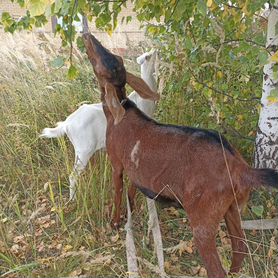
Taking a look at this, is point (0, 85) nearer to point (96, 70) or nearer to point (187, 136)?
Result: point (96, 70)

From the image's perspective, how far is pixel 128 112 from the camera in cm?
225

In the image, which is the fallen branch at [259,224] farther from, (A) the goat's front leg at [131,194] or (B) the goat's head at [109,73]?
(B) the goat's head at [109,73]

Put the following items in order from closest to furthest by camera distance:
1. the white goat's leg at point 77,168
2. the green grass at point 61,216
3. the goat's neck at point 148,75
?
the green grass at point 61,216
the white goat's leg at point 77,168
the goat's neck at point 148,75

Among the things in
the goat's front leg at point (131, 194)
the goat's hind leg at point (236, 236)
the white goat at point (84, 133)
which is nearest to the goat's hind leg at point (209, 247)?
the goat's hind leg at point (236, 236)

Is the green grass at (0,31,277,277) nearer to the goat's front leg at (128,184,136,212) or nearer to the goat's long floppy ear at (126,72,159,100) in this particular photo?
the goat's front leg at (128,184,136,212)

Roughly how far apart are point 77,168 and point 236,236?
1.20 meters

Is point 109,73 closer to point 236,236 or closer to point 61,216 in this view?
point 61,216

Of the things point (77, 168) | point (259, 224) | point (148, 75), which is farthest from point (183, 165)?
point (148, 75)

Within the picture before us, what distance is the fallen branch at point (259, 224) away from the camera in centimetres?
249

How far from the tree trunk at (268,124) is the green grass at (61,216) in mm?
489

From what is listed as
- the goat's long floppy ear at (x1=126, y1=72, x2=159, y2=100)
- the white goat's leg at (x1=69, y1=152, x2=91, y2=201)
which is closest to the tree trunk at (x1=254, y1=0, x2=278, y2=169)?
the goat's long floppy ear at (x1=126, y1=72, x2=159, y2=100)

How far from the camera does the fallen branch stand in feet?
8.16

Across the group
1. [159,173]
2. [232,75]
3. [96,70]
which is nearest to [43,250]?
[159,173]

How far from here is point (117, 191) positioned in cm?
241
